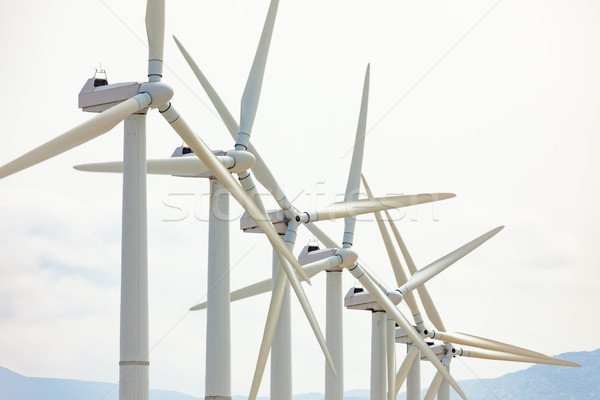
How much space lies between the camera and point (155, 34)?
974 inches

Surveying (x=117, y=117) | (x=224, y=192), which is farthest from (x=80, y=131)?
(x=224, y=192)

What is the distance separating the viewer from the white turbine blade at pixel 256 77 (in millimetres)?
30516

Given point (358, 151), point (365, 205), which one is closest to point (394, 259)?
point (358, 151)

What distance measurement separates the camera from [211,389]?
2836 centimetres

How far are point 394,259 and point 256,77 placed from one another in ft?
52.8

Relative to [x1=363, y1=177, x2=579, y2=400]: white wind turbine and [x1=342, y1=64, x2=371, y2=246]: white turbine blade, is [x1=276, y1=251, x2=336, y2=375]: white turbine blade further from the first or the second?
[x1=363, y1=177, x2=579, y2=400]: white wind turbine

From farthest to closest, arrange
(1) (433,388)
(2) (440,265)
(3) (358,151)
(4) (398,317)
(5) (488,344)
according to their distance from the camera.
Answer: (1) (433,388), (5) (488,344), (2) (440,265), (3) (358,151), (4) (398,317)

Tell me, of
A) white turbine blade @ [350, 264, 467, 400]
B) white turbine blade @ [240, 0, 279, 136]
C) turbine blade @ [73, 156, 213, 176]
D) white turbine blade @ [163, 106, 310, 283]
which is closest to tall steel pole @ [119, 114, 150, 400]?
white turbine blade @ [163, 106, 310, 283]

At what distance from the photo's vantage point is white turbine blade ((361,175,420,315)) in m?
43.0

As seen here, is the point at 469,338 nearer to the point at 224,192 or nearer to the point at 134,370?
the point at 224,192

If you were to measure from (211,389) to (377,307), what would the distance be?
1707cm

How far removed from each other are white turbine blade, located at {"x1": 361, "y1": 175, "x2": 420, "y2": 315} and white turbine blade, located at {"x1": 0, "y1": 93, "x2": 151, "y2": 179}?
19906 millimetres

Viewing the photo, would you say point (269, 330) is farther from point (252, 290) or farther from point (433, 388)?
point (433, 388)

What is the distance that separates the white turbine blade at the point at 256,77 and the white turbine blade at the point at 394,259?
12.5 m
